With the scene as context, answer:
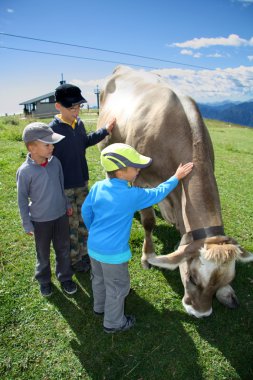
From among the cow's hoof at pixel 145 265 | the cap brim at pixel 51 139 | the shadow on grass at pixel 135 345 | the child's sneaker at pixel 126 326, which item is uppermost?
the cap brim at pixel 51 139

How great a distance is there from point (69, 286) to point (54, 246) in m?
0.57

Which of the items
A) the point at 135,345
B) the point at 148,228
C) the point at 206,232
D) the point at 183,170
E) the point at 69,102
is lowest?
the point at 135,345

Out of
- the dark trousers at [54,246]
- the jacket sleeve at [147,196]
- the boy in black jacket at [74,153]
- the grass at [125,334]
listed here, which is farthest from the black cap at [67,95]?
the grass at [125,334]

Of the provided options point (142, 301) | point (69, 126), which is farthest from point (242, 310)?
point (69, 126)

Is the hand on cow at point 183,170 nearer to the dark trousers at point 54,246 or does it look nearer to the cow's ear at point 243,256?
the cow's ear at point 243,256

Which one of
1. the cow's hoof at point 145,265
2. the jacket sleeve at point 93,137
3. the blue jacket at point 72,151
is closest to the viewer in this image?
the blue jacket at point 72,151

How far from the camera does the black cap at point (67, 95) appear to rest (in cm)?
372

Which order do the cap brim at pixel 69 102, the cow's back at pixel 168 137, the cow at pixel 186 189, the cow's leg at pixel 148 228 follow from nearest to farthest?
the cow at pixel 186 189 → the cow's back at pixel 168 137 → the cap brim at pixel 69 102 → the cow's leg at pixel 148 228

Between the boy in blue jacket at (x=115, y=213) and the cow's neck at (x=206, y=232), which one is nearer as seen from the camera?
the boy in blue jacket at (x=115, y=213)

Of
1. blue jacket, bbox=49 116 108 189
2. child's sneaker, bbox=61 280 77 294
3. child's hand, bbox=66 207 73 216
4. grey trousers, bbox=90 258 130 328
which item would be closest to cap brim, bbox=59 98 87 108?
blue jacket, bbox=49 116 108 189

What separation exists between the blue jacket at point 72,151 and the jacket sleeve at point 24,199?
64 centimetres

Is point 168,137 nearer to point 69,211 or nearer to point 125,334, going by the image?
point 69,211

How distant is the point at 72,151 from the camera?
13.0 feet

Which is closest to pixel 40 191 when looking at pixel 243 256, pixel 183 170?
pixel 183 170
